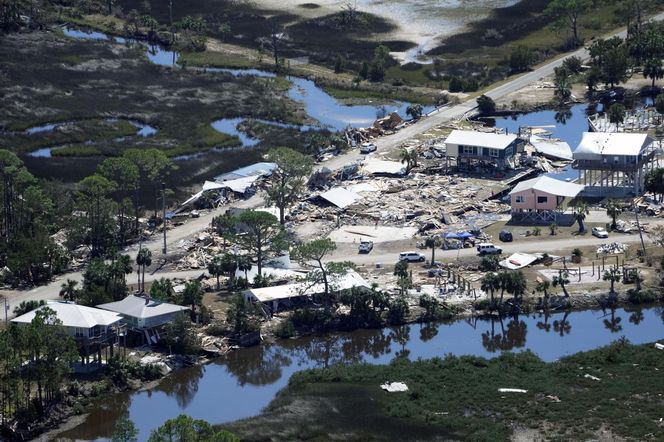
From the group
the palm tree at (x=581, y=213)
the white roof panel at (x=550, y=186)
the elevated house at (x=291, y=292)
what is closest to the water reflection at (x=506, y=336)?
the elevated house at (x=291, y=292)

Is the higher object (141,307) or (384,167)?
(384,167)

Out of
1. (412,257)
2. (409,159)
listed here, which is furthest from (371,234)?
(409,159)

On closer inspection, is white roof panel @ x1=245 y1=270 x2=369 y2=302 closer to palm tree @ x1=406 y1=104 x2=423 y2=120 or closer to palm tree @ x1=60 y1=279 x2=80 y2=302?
palm tree @ x1=60 y1=279 x2=80 y2=302

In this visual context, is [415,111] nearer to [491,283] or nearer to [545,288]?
[545,288]

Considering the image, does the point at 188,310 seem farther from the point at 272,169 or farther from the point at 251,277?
the point at 272,169

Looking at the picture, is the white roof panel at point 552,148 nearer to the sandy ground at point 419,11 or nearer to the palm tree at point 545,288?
the palm tree at point 545,288

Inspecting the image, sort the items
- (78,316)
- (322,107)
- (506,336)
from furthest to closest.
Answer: (322,107) → (506,336) → (78,316)

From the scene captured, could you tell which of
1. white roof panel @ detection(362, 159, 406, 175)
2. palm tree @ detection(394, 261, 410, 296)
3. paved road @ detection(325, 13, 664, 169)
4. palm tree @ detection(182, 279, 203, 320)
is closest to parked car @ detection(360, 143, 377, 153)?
paved road @ detection(325, 13, 664, 169)

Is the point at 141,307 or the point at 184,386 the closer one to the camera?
the point at 184,386
